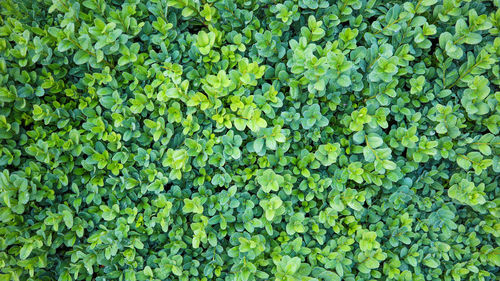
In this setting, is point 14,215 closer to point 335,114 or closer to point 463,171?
point 335,114

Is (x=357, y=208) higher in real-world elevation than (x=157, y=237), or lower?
higher

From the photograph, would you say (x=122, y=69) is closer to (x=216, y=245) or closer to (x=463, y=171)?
(x=216, y=245)

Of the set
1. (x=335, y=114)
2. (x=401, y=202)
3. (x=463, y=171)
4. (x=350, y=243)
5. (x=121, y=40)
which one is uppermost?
(x=121, y=40)

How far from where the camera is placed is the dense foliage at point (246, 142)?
2195 millimetres

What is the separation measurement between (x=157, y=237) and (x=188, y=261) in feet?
0.84

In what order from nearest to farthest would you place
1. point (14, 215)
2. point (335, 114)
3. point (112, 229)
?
point (14, 215) → point (112, 229) → point (335, 114)

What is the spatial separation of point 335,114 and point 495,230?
4.19 feet

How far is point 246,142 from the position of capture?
2348 mm

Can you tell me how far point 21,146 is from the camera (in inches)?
92.9

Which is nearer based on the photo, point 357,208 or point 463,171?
point 357,208

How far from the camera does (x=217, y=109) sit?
7.40 ft

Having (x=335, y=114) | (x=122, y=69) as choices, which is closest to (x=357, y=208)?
(x=335, y=114)

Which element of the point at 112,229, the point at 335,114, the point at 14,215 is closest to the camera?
the point at 14,215

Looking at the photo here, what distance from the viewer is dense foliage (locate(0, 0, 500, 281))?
2.20 metres
